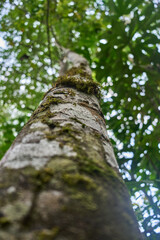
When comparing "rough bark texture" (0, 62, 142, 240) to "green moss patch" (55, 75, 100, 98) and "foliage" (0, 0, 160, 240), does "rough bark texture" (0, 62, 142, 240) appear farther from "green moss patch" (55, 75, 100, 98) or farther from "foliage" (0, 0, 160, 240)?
"foliage" (0, 0, 160, 240)

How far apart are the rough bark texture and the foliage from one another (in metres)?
2.51

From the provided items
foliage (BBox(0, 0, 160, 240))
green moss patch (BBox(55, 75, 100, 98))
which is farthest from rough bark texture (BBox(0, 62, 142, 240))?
foliage (BBox(0, 0, 160, 240))

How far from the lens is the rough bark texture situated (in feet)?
1.91

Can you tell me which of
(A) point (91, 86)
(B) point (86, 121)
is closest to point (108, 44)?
(A) point (91, 86)

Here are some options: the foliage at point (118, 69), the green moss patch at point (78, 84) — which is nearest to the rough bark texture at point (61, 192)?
the green moss patch at point (78, 84)

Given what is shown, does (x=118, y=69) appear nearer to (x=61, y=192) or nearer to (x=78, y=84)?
(x=78, y=84)

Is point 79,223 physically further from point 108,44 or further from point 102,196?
point 108,44

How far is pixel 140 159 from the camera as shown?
382cm

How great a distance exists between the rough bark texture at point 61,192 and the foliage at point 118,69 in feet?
8.23

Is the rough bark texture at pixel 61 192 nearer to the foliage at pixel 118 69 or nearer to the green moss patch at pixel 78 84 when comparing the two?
the green moss patch at pixel 78 84

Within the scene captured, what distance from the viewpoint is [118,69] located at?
401cm

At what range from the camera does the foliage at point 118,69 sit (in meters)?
3.58

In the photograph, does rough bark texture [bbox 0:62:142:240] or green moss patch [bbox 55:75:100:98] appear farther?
green moss patch [bbox 55:75:100:98]

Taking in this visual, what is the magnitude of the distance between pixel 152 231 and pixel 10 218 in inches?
141
